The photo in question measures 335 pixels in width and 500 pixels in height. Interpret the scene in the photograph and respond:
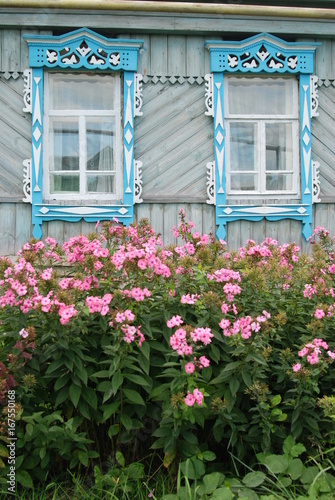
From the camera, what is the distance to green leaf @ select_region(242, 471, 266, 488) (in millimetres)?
2467

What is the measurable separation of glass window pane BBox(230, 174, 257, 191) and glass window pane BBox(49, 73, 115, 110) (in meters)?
1.78

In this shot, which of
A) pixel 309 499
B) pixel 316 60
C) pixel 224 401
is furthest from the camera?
pixel 316 60

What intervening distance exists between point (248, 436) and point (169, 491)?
47cm

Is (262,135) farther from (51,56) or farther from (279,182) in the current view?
(51,56)

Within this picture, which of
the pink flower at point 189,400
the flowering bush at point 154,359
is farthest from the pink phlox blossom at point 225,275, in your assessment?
the pink flower at point 189,400

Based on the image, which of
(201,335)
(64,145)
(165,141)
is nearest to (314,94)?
(165,141)

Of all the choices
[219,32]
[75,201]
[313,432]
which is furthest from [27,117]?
[313,432]

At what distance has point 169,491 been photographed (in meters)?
2.64

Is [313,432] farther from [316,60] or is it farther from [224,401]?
[316,60]

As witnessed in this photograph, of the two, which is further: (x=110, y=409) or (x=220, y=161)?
(x=220, y=161)

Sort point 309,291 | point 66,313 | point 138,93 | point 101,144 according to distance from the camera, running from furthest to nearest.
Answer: point 101,144
point 138,93
point 309,291
point 66,313

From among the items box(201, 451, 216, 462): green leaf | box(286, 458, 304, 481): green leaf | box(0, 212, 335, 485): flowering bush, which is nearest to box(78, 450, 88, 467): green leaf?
box(0, 212, 335, 485): flowering bush

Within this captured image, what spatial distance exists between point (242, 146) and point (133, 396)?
4884 mm

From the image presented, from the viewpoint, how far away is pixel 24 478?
2613 mm
